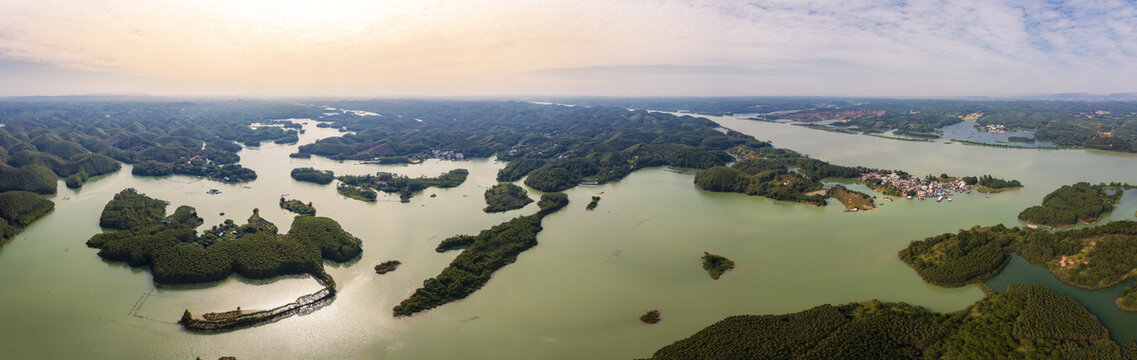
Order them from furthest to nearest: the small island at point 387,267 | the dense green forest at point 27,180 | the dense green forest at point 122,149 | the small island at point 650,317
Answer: the dense green forest at point 122,149, the dense green forest at point 27,180, the small island at point 387,267, the small island at point 650,317

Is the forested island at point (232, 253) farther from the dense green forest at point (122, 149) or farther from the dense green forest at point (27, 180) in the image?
the dense green forest at point (122, 149)

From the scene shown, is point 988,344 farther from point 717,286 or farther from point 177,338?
point 177,338

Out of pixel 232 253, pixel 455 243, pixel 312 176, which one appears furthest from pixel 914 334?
pixel 312 176

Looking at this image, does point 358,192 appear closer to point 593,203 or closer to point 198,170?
point 593,203

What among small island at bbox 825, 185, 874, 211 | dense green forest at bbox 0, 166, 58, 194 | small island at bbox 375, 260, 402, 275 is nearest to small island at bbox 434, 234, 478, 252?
small island at bbox 375, 260, 402, 275

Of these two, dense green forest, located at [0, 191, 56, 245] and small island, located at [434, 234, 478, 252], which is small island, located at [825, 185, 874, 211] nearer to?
small island, located at [434, 234, 478, 252]

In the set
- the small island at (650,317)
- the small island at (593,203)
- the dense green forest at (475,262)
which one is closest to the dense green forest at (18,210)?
the dense green forest at (475,262)
